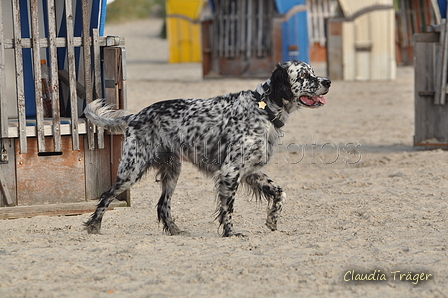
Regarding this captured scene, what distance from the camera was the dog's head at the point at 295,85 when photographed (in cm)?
563

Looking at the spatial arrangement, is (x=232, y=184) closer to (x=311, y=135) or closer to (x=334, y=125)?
(x=311, y=135)

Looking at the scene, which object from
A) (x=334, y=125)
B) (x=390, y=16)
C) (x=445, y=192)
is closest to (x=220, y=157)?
(x=445, y=192)

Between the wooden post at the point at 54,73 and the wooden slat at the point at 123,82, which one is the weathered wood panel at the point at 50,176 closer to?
the wooden post at the point at 54,73

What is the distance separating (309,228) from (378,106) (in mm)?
9631

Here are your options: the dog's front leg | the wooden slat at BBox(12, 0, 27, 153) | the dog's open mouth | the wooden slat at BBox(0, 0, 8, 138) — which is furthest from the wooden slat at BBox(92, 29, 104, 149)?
the dog's open mouth

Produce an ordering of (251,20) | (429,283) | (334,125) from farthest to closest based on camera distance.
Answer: (251,20)
(334,125)
(429,283)

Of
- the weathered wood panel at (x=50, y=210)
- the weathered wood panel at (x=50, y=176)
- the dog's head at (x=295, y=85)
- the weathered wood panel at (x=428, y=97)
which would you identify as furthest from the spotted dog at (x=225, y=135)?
the weathered wood panel at (x=428, y=97)

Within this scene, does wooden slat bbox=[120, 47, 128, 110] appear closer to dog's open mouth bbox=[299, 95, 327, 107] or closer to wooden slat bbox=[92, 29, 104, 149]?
wooden slat bbox=[92, 29, 104, 149]

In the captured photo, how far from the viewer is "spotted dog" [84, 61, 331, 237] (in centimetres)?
559

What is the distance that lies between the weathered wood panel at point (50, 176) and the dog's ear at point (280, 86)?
2.09 meters

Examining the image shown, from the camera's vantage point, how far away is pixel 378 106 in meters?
14.9

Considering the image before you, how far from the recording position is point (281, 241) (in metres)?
5.27

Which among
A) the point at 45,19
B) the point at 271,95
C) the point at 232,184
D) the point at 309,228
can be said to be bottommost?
the point at 309,228

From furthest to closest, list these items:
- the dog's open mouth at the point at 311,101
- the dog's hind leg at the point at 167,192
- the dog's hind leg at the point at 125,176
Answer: the dog's hind leg at the point at 167,192, the dog's hind leg at the point at 125,176, the dog's open mouth at the point at 311,101
